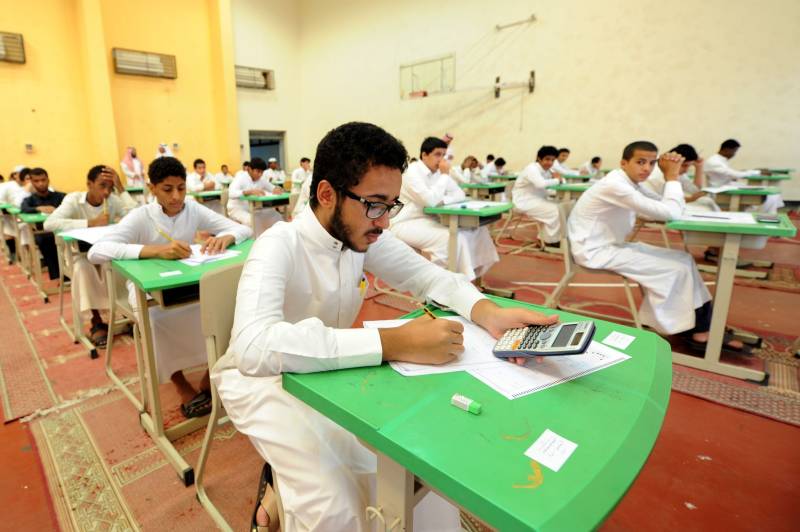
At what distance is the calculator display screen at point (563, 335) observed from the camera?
0.87m

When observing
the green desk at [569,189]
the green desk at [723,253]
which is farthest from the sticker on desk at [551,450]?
the green desk at [569,189]

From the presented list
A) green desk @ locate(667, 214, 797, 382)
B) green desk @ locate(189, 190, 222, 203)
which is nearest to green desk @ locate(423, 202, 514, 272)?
green desk @ locate(667, 214, 797, 382)

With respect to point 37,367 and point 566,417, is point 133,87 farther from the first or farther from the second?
point 566,417

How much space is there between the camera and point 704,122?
7.88 m

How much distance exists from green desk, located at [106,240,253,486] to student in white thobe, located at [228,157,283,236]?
12.8ft

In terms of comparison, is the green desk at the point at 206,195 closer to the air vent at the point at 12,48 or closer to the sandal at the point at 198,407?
the sandal at the point at 198,407

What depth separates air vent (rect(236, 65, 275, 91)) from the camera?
1212 cm

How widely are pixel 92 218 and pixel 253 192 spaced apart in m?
2.89

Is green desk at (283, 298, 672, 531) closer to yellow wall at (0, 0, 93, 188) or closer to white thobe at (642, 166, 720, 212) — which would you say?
white thobe at (642, 166, 720, 212)

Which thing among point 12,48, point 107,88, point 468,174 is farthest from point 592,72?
point 12,48

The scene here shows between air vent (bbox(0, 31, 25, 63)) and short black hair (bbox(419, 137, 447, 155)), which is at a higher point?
air vent (bbox(0, 31, 25, 63))

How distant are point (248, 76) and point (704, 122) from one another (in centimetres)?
1117

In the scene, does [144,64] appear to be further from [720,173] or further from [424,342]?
[424,342]

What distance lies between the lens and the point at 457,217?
3402mm
